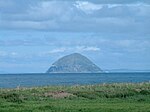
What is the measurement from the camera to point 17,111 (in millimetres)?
37000

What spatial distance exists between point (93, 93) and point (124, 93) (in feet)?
12.0

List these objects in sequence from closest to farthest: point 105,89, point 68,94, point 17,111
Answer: point 17,111 → point 68,94 → point 105,89

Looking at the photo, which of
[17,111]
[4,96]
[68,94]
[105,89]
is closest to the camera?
[17,111]

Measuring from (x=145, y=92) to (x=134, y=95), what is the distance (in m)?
2.06

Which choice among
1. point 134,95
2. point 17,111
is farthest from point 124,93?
point 17,111

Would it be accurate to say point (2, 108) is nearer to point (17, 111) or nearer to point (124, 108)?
point (17, 111)

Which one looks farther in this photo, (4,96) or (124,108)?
(4,96)

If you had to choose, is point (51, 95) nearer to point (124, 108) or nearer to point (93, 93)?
point (93, 93)

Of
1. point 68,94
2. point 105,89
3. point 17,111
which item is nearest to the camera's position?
point 17,111

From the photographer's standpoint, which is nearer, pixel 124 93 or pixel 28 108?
pixel 28 108

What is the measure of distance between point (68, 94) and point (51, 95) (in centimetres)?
206

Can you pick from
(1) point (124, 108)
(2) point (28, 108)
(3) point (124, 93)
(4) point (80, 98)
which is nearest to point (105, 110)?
(1) point (124, 108)

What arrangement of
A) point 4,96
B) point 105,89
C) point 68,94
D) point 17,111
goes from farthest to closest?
1. point 105,89
2. point 68,94
3. point 4,96
4. point 17,111

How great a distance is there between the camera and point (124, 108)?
38750 mm
